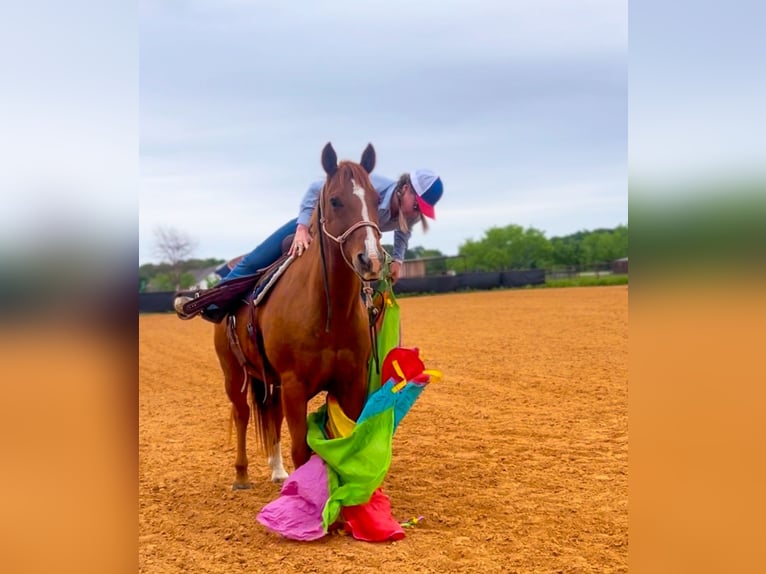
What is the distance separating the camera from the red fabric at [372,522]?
161 inches

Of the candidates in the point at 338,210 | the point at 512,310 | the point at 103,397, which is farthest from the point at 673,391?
the point at 512,310

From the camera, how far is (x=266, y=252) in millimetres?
5285

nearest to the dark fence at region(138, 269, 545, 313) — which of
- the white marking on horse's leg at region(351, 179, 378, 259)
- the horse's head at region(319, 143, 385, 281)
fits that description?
the horse's head at region(319, 143, 385, 281)

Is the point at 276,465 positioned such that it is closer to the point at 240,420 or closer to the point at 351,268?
the point at 240,420

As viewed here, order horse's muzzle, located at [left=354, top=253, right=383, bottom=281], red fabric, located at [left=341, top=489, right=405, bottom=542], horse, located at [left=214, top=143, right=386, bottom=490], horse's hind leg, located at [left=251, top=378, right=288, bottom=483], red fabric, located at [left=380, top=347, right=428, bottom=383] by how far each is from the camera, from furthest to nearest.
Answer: horse's hind leg, located at [left=251, top=378, right=288, bottom=483]
red fabric, located at [left=380, top=347, right=428, bottom=383]
red fabric, located at [left=341, top=489, right=405, bottom=542]
horse, located at [left=214, top=143, right=386, bottom=490]
horse's muzzle, located at [left=354, top=253, right=383, bottom=281]

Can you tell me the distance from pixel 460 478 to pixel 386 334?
1696 millimetres

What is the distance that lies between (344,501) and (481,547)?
887mm

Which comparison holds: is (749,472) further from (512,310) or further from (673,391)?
(512,310)

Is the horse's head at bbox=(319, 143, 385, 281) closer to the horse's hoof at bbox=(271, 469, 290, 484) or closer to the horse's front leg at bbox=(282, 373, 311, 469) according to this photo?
the horse's front leg at bbox=(282, 373, 311, 469)

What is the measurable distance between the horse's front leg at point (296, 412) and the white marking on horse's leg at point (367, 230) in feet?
3.85

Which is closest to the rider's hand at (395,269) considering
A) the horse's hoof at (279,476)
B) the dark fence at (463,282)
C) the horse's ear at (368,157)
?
the horse's ear at (368,157)

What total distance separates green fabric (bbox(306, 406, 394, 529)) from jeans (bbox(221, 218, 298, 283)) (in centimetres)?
171

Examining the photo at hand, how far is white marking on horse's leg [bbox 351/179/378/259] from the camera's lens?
359 cm

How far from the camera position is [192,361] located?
15.4 m
